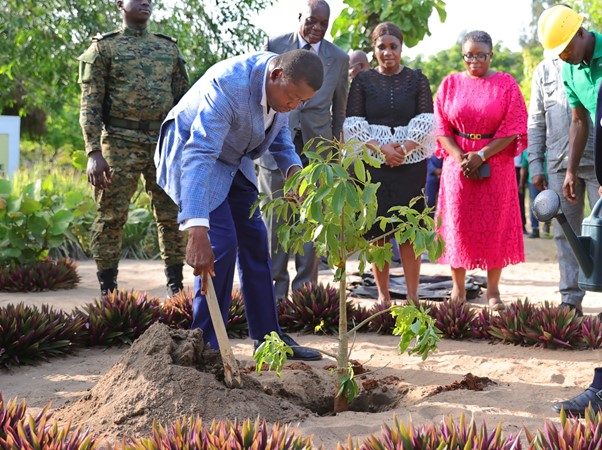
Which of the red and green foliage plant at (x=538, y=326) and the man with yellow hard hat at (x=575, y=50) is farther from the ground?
the man with yellow hard hat at (x=575, y=50)

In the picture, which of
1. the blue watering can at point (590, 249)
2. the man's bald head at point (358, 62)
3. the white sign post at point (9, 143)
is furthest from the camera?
the white sign post at point (9, 143)

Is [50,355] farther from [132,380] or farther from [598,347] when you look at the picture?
[598,347]

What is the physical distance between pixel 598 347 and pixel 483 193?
6.13 ft

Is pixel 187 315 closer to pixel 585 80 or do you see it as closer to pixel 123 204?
pixel 123 204

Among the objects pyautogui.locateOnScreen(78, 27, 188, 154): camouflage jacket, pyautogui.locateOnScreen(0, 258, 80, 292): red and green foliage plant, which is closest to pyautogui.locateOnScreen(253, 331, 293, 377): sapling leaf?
pyautogui.locateOnScreen(78, 27, 188, 154): camouflage jacket

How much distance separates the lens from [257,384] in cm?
441

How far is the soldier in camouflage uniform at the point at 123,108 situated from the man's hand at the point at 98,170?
0.01 meters

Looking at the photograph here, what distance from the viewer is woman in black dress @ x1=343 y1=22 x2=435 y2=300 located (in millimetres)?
6977

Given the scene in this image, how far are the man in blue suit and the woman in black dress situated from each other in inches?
69.9

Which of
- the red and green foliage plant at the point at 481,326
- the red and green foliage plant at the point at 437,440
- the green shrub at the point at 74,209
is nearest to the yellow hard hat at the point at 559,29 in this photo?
the red and green foliage plant at the point at 481,326

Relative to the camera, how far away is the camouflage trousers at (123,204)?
6871 mm

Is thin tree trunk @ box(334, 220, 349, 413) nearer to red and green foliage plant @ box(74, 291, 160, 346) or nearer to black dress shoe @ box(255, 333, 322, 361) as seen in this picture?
black dress shoe @ box(255, 333, 322, 361)

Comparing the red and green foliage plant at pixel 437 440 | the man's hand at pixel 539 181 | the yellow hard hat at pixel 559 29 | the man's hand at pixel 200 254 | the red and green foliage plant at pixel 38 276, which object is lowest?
the red and green foliage plant at pixel 437 440

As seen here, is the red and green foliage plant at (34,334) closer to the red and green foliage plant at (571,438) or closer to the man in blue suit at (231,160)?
the man in blue suit at (231,160)
